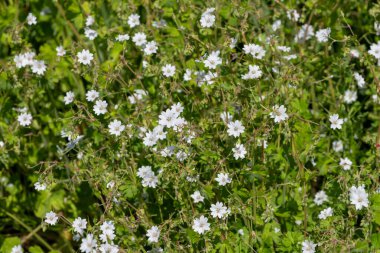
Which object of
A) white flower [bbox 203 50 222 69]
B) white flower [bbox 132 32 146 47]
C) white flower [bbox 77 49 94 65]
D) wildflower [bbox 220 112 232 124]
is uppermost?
white flower [bbox 132 32 146 47]

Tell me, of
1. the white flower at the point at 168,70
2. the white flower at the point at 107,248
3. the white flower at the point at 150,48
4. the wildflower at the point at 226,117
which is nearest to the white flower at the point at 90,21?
the white flower at the point at 150,48

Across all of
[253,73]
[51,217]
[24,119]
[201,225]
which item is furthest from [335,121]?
[24,119]

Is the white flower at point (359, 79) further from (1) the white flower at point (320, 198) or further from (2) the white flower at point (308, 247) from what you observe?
(2) the white flower at point (308, 247)

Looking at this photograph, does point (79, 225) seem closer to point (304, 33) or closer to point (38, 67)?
point (38, 67)

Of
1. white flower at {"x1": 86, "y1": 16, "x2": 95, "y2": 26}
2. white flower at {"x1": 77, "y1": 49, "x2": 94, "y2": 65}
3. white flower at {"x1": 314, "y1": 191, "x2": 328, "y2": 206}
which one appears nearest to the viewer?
white flower at {"x1": 77, "y1": 49, "x2": 94, "y2": 65}

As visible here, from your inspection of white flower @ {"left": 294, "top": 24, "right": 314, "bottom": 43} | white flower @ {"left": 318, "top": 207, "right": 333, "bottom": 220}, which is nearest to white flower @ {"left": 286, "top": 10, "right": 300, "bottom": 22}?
white flower @ {"left": 294, "top": 24, "right": 314, "bottom": 43}

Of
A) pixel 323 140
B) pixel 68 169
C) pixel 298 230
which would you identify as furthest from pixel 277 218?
pixel 68 169

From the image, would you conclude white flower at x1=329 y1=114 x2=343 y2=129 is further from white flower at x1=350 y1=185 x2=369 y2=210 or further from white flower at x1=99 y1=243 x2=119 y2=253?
white flower at x1=99 y1=243 x2=119 y2=253
